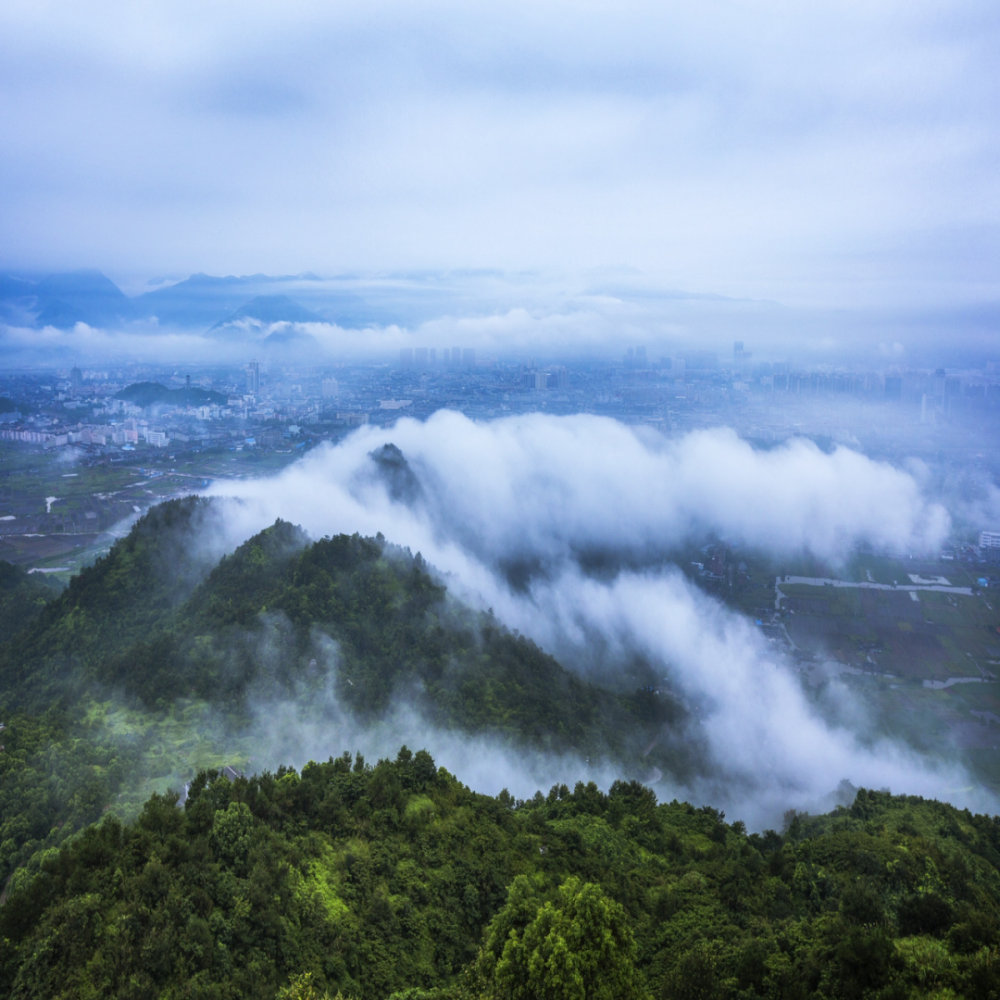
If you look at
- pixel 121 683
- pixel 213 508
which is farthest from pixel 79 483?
pixel 121 683

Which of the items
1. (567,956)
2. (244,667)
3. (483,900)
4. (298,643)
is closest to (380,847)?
(483,900)

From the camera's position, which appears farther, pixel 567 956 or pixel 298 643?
pixel 298 643

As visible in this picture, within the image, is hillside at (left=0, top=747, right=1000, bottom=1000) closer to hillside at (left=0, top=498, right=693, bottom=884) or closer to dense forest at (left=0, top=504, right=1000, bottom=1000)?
dense forest at (left=0, top=504, right=1000, bottom=1000)

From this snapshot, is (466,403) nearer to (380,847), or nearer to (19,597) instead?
(19,597)

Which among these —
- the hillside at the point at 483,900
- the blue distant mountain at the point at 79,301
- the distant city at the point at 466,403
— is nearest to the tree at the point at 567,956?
the hillside at the point at 483,900

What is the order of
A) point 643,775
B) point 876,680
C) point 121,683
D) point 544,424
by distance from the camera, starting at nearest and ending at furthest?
point 121,683 → point 643,775 → point 876,680 → point 544,424

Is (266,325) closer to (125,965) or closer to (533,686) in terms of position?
(533,686)

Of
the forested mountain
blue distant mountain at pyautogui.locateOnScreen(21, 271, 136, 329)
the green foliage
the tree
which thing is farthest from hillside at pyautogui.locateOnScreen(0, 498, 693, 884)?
blue distant mountain at pyautogui.locateOnScreen(21, 271, 136, 329)

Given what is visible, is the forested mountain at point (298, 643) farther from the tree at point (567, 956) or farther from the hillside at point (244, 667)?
the tree at point (567, 956)
